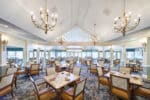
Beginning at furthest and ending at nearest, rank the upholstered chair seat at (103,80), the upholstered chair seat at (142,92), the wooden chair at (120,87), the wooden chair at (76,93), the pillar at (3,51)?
the pillar at (3,51)
the upholstered chair seat at (103,80)
the upholstered chair seat at (142,92)
the wooden chair at (120,87)
the wooden chair at (76,93)

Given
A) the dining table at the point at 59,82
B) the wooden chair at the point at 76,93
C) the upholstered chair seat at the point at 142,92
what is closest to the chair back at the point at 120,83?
the upholstered chair seat at the point at 142,92

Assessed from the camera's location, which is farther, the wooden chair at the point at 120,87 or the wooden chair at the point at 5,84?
the wooden chair at the point at 5,84

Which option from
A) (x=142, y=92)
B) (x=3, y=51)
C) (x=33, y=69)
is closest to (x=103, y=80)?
(x=142, y=92)

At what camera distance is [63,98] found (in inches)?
135

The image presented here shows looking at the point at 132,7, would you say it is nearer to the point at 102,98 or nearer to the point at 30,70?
the point at 102,98

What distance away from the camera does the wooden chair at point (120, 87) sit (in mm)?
3219

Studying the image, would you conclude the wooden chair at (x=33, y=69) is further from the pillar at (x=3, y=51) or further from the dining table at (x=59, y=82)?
the dining table at (x=59, y=82)

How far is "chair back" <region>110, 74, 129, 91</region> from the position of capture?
3.23 m

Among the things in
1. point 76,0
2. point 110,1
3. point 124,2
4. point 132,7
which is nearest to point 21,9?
point 76,0

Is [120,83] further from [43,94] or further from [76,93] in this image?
[43,94]

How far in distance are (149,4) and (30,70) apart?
6.67m

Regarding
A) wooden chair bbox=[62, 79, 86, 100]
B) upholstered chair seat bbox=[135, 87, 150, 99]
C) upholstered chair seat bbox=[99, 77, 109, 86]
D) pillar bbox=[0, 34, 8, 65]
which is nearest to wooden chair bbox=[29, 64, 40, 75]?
pillar bbox=[0, 34, 8, 65]

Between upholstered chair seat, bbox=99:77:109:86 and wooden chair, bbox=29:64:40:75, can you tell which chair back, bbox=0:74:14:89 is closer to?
wooden chair, bbox=29:64:40:75

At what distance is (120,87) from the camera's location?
340cm
